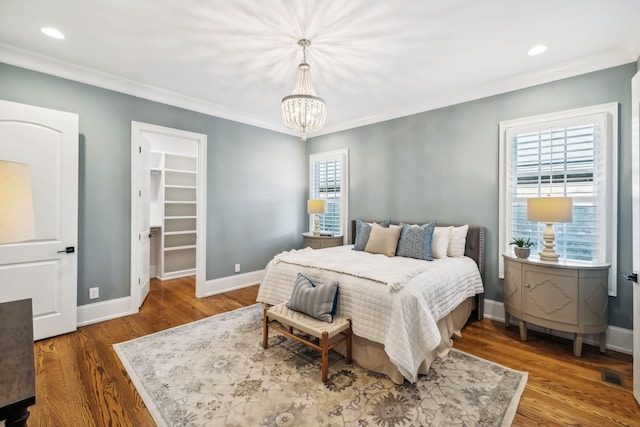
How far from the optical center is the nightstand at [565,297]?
2535 millimetres

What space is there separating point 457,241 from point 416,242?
53cm

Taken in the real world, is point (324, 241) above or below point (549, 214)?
below

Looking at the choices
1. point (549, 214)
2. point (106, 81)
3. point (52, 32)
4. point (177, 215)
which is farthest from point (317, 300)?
point (177, 215)

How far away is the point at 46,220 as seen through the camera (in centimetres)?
282

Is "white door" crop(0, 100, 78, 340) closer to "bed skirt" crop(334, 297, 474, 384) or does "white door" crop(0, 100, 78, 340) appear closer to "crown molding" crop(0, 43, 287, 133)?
"crown molding" crop(0, 43, 287, 133)

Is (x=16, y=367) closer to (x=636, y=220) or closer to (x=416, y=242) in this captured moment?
(x=416, y=242)

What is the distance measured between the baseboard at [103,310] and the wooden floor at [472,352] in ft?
0.33

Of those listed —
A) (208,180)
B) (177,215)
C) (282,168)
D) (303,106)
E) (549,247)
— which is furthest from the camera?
(177,215)

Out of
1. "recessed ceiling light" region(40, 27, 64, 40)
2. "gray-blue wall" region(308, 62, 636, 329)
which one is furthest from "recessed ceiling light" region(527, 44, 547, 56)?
"recessed ceiling light" region(40, 27, 64, 40)

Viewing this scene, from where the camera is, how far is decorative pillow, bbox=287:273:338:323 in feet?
7.62

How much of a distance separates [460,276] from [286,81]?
292cm

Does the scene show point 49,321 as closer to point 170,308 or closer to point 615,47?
point 170,308

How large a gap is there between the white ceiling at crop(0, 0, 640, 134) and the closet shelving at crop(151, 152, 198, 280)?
178 centimetres

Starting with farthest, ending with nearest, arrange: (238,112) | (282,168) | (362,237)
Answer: (282,168)
(238,112)
(362,237)
